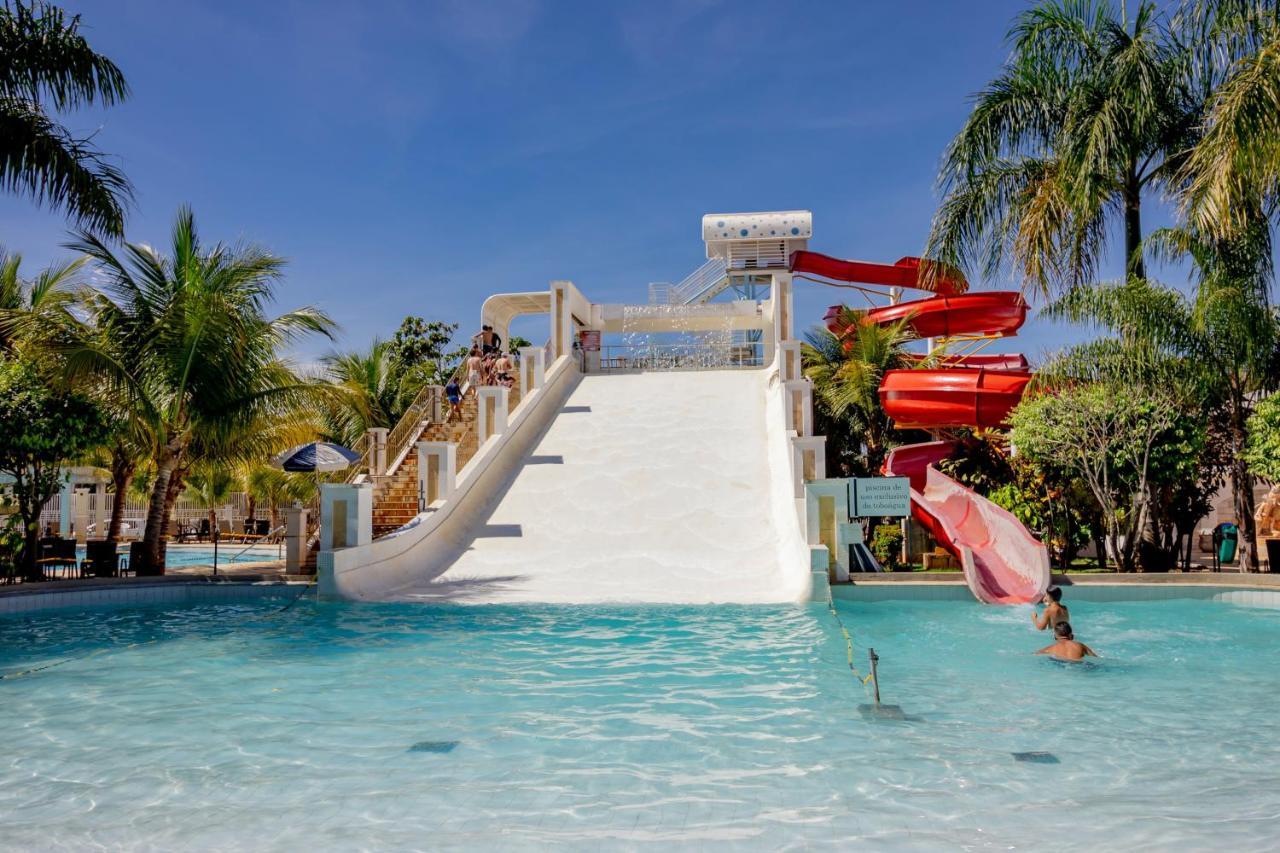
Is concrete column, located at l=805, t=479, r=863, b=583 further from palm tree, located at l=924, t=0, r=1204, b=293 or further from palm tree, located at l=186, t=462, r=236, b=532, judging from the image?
palm tree, located at l=186, t=462, r=236, b=532

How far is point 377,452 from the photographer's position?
17172mm

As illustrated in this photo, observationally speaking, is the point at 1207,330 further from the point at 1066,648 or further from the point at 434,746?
the point at 434,746

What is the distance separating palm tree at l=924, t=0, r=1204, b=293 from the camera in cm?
1470

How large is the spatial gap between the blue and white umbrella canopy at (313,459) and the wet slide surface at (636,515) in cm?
245

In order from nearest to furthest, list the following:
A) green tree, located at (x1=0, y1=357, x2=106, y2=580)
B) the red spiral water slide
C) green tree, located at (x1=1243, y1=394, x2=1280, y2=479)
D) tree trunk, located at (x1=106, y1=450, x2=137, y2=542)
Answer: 1. the red spiral water slide
2. green tree, located at (x1=0, y1=357, x2=106, y2=580)
3. green tree, located at (x1=1243, y1=394, x2=1280, y2=479)
4. tree trunk, located at (x1=106, y1=450, x2=137, y2=542)

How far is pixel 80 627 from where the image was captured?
35.0 ft

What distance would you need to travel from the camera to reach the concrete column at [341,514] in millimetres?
12164

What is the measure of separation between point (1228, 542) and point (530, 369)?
14594mm

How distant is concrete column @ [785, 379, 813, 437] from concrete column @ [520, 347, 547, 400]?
17.7 ft

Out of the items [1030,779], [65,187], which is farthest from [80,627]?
[1030,779]

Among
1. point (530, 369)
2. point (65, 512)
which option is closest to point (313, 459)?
point (530, 369)

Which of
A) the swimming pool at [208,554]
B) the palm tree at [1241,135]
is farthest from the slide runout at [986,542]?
the swimming pool at [208,554]

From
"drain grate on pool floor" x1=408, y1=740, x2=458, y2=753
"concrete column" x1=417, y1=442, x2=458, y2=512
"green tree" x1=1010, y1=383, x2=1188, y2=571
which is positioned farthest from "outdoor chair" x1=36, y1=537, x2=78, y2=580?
"green tree" x1=1010, y1=383, x2=1188, y2=571

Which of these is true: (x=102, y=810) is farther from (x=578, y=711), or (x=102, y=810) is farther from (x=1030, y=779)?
(x=1030, y=779)
